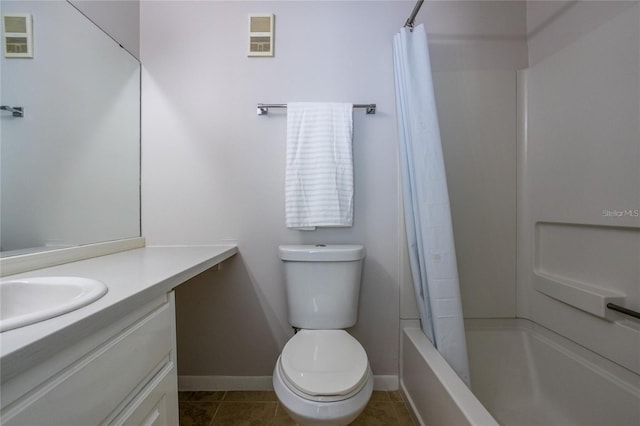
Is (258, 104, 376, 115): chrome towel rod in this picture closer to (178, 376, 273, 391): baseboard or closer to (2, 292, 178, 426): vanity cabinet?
(2, 292, 178, 426): vanity cabinet

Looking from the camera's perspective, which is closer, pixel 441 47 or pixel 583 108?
pixel 583 108

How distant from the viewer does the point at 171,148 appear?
144cm

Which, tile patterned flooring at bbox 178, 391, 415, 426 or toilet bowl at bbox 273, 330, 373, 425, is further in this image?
tile patterned flooring at bbox 178, 391, 415, 426

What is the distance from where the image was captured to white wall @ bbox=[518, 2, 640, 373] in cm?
97

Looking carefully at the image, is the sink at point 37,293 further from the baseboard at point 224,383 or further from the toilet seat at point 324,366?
the baseboard at point 224,383

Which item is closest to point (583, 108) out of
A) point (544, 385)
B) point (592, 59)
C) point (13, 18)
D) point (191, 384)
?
point (592, 59)

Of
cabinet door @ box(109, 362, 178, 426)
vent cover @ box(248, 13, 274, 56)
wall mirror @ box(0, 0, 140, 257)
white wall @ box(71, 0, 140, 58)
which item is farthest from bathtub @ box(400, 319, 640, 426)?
white wall @ box(71, 0, 140, 58)

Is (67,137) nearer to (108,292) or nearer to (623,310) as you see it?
(108,292)

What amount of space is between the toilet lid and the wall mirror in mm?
977

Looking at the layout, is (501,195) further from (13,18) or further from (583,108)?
(13,18)

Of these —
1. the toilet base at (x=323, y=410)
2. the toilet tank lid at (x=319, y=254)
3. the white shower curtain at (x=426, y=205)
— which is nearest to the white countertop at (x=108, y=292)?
the toilet tank lid at (x=319, y=254)

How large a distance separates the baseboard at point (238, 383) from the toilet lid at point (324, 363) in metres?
0.51

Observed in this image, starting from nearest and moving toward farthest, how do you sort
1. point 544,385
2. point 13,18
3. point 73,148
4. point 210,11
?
point 13,18 → point 73,148 → point 544,385 → point 210,11

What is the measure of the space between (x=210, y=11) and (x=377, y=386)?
2.22 m
